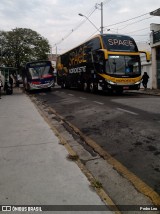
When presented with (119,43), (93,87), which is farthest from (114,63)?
(93,87)

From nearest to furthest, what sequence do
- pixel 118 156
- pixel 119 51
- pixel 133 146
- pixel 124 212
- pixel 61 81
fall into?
pixel 124 212 < pixel 118 156 < pixel 133 146 < pixel 119 51 < pixel 61 81

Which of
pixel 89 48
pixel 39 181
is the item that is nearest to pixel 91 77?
pixel 89 48

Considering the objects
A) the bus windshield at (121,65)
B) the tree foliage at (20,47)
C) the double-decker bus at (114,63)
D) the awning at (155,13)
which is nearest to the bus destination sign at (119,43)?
the double-decker bus at (114,63)

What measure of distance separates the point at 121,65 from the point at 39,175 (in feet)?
51.9

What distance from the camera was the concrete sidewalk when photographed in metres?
3.84

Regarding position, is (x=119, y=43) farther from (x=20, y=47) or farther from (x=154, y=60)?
(x=20, y=47)

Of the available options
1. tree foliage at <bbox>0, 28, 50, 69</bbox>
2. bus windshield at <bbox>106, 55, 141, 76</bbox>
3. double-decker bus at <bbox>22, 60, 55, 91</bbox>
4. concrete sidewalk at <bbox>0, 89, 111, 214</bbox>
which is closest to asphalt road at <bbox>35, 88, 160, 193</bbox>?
concrete sidewalk at <bbox>0, 89, 111, 214</bbox>

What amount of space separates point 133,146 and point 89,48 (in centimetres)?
1670

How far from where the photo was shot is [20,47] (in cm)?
5916

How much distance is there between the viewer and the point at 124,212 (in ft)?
11.5

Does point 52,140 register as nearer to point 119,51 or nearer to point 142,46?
point 119,51

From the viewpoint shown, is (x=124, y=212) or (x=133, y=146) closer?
(x=124, y=212)

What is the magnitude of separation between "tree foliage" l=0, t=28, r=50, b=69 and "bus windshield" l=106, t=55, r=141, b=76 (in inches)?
1649

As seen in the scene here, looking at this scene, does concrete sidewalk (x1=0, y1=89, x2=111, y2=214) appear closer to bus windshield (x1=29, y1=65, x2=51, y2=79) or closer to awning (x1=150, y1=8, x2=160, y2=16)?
bus windshield (x1=29, y1=65, x2=51, y2=79)
